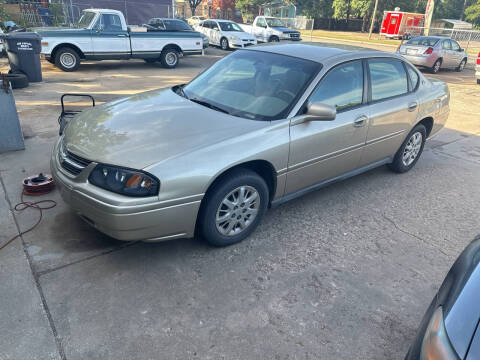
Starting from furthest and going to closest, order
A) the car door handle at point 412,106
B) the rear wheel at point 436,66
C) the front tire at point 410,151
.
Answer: the rear wheel at point 436,66 < the front tire at point 410,151 < the car door handle at point 412,106

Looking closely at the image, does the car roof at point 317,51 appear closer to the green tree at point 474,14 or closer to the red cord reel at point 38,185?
the red cord reel at point 38,185

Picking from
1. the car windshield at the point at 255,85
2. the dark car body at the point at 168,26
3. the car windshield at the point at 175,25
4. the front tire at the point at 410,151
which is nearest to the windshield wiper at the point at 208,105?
the car windshield at the point at 255,85

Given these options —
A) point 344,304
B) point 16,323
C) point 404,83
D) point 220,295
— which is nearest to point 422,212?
point 404,83

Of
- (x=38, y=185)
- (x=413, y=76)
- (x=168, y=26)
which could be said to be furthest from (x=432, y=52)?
(x=38, y=185)

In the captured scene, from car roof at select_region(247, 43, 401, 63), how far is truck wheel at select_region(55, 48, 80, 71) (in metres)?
8.75

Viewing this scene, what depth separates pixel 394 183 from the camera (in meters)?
4.89

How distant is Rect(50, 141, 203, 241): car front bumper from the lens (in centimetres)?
263

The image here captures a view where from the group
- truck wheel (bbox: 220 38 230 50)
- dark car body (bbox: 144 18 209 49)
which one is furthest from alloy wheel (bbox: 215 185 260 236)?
truck wheel (bbox: 220 38 230 50)

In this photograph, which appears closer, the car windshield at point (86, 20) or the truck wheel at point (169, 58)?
the car windshield at point (86, 20)

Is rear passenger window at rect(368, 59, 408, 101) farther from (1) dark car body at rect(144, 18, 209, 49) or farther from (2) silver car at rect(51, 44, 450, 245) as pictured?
(1) dark car body at rect(144, 18, 209, 49)

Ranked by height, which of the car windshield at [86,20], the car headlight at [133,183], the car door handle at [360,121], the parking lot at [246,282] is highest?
the car windshield at [86,20]

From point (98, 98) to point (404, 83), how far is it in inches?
252

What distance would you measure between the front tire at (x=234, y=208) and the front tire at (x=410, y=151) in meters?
2.49

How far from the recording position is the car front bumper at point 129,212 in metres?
2.63
